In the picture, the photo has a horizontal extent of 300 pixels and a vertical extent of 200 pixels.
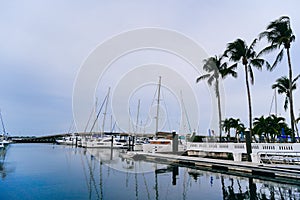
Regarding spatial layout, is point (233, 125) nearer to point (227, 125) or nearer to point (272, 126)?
point (227, 125)

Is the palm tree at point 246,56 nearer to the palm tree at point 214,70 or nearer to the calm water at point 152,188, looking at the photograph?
the palm tree at point 214,70

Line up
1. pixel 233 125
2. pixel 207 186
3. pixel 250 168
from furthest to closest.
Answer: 1. pixel 233 125
2. pixel 250 168
3. pixel 207 186

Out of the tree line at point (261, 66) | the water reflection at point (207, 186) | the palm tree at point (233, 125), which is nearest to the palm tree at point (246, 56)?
the tree line at point (261, 66)

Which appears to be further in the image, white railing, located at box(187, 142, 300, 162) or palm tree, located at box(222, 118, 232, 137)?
palm tree, located at box(222, 118, 232, 137)

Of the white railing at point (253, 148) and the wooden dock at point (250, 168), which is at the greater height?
the white railing at point (253, 148)

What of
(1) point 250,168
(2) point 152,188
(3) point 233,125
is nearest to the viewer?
(2) point 152,188

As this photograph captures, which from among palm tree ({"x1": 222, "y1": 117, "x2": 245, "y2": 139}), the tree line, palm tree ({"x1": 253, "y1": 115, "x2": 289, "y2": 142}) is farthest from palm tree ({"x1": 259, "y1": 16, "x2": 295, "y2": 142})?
palm tree ({"x1": 222, "y1": 117, "x2": 245, "y2": 139})

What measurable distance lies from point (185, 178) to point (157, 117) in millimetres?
24609

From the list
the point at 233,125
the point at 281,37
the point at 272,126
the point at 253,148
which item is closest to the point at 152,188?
the point at 253,148

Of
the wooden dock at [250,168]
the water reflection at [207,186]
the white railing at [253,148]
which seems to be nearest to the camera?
the water reflection at [207,186]

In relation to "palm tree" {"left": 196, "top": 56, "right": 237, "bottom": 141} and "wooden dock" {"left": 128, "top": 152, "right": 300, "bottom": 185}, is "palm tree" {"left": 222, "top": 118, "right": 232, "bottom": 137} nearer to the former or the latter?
"palm tree" {"left": 196, "top": 56, "right": 237, "bottom": 141}

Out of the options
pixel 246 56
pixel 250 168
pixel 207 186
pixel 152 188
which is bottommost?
pixel 152 188

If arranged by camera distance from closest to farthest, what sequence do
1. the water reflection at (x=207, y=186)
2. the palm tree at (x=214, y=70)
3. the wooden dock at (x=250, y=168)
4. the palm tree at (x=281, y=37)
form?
the water reflection at (x=207, y=186)
the wooden dock at (x=250, y=168)
the palm tree at (x=281, y=37)
the palm tree at (x=214, y=70)

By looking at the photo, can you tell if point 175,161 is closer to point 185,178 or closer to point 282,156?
point 185,178
